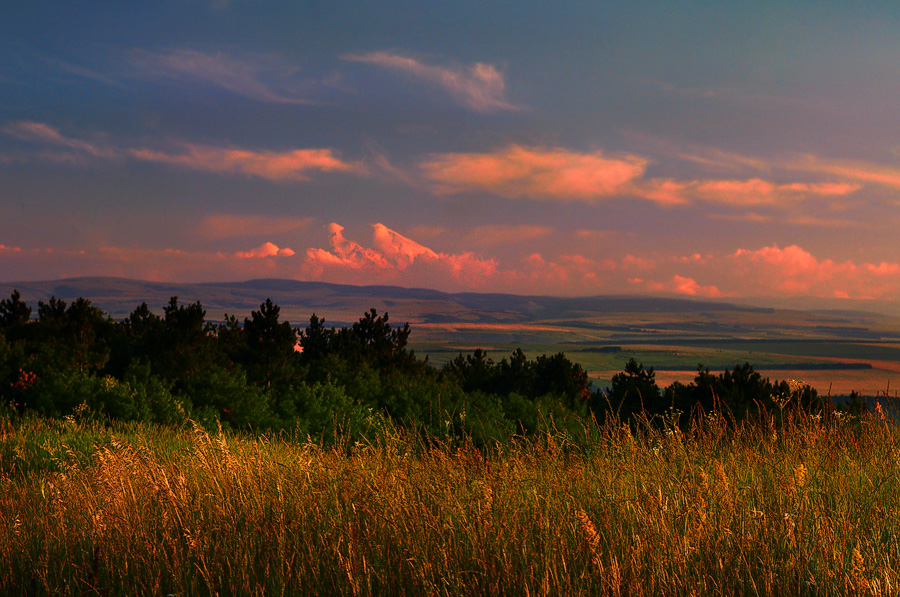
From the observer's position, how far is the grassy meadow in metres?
4.01

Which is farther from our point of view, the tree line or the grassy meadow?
the tree line

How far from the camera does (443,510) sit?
4.77 meters

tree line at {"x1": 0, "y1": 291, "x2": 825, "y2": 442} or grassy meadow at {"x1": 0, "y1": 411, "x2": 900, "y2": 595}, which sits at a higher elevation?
grassy meadow at {"x1": 0, "y1": 411, "x2": 900, "y2": 595}

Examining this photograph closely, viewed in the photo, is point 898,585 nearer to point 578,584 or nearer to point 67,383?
point 578,584

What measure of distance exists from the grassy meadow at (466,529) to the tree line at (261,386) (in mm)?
6443

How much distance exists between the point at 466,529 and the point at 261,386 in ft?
52.4

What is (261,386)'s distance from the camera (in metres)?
19.6

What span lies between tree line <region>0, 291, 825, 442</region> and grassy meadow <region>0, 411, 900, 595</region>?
6.44 metres

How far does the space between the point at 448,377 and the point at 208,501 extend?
18.6 m

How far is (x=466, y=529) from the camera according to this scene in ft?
14.9

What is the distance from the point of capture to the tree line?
15141mm

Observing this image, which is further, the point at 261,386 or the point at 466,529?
the point at 261,386

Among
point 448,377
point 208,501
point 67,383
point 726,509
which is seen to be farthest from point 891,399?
point 448,377

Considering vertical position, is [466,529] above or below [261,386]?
above
